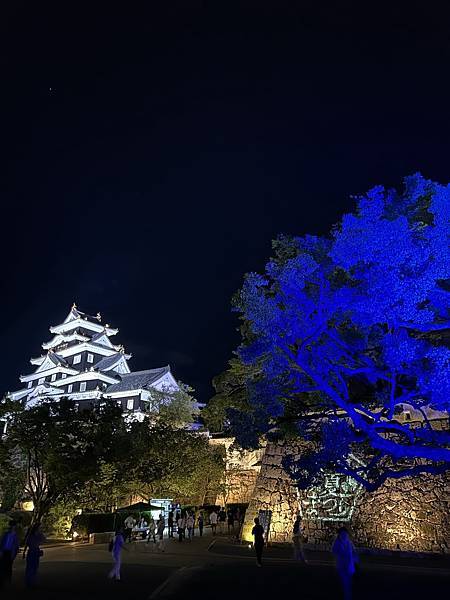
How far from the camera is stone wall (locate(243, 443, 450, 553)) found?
1609 centimetres

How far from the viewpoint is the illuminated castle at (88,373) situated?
52.7m

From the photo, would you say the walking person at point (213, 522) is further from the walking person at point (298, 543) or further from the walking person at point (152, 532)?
the walking person at point (298, 543)

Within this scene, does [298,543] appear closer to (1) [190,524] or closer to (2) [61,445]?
(1) [190,524]

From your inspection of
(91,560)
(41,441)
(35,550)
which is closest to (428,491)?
(91,560)

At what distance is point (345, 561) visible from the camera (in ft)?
27.7

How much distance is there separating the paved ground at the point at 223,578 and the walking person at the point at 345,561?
112cm

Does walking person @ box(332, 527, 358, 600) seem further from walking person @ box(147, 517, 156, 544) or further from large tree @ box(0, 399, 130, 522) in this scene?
large tree @ box(0, 399, 130, 522)

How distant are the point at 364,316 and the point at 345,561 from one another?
5819 mm

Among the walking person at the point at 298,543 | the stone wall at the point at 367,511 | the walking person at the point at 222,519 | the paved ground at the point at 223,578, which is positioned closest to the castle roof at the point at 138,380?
the walking person at the point at 222,519

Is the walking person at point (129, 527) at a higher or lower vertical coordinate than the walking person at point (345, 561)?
higher

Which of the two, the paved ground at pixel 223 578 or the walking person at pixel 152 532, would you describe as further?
the walking person at pixel 152 532

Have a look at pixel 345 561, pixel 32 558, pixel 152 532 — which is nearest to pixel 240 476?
pixel 152 532

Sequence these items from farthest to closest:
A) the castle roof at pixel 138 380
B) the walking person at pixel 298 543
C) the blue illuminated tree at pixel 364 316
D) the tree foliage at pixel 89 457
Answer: the castle roof at pixel 138 380
the tree foliage at pixel 89 457
the walking person at pixel 298 543
the blue illuminated tree at pixel 364 316

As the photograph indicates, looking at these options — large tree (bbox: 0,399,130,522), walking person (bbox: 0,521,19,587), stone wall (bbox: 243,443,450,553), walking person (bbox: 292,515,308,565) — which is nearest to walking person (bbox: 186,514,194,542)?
stone wall (bbox: 243,443,450,553)
